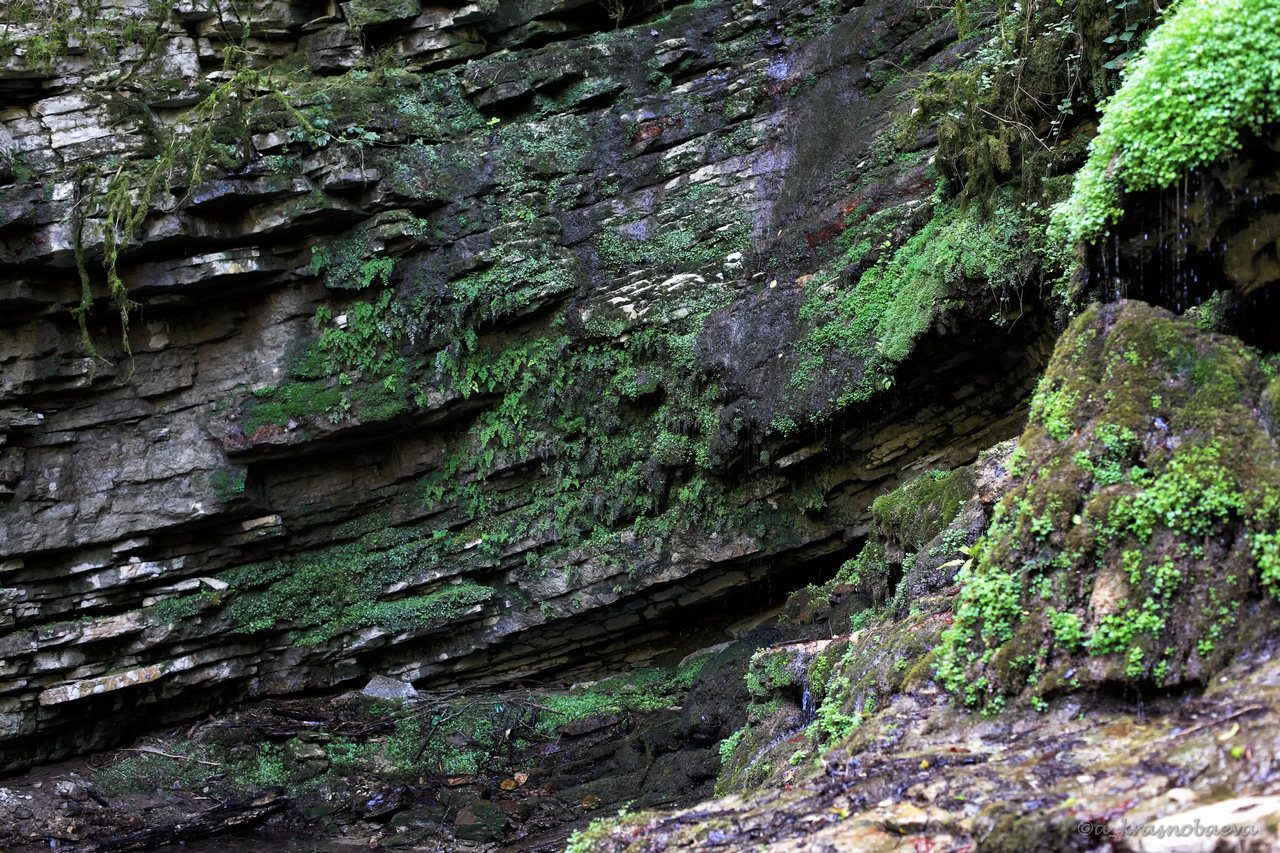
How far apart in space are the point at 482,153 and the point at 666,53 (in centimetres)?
286

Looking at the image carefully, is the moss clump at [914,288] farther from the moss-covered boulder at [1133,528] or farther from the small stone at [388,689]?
the small stone at [388,689]

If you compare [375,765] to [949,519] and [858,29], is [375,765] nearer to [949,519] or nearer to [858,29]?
[949,519]

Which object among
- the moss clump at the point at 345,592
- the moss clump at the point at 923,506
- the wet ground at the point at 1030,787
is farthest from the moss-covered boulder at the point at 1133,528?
the moss clump at the point at 345,592

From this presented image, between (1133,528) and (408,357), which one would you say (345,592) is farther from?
(1133,528)

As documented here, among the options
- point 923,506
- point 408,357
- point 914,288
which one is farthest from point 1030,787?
point 408,357

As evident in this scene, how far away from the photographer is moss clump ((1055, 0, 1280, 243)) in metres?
4.07

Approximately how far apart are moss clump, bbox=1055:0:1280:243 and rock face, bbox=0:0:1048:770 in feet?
15.5

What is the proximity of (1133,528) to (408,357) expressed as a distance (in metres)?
8.73

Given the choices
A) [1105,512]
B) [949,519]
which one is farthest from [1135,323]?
[949,519]

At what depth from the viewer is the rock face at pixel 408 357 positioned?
1009 cm

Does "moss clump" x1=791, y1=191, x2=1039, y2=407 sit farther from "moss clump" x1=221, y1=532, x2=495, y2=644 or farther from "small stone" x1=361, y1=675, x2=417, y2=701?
"small stone" x1=361, y1=675, x2=417, y2=701

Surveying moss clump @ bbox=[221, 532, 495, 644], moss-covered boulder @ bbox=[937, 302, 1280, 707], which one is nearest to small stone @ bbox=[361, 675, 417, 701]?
moss clump @ bbox=[221, 532, 495, 644]

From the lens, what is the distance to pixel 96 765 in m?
10.1

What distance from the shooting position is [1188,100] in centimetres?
427
